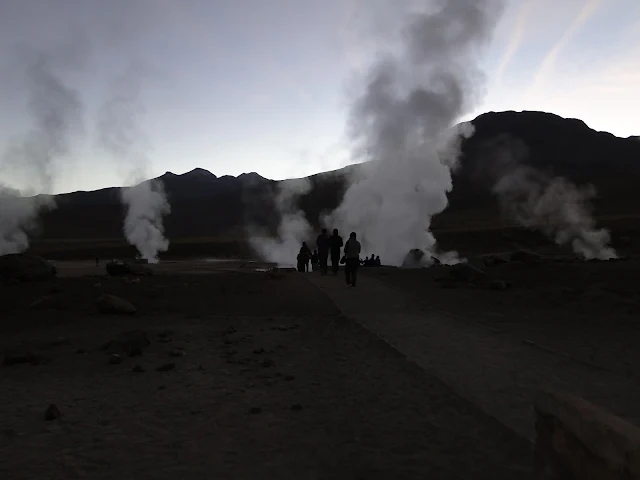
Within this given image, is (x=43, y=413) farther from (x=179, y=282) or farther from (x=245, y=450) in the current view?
(x=179, y=282)

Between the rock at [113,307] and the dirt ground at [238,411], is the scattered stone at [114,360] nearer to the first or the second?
the dirt ground at [238,411]

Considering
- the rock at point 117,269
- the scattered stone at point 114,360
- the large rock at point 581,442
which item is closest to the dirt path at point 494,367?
the large rock at point 581,442

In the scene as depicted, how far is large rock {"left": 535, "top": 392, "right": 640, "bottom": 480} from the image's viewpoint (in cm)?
310

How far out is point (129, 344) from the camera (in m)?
9.59

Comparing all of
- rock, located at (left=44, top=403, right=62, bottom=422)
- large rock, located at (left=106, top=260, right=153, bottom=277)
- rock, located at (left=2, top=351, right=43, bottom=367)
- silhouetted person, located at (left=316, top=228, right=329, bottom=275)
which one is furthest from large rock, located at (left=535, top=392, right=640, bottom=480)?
large rock, located at (left=106, top=260, right=153, bottom=277)

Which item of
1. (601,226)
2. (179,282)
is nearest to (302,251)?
(179,282)

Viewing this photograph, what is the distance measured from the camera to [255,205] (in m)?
153

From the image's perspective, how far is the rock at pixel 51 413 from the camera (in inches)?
239

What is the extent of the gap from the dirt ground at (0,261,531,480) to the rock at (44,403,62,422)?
48mm

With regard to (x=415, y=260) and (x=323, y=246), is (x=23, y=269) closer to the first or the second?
(x=323, y=246)

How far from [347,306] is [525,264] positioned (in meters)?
10.7

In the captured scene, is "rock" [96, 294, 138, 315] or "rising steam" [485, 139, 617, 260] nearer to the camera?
"rock" [96, 294, 138, 315]

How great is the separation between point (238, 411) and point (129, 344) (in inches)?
158

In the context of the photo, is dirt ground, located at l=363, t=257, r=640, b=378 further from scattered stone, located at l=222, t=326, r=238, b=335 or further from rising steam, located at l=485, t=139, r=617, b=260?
rising steam, located at l=485, t=139, r=617, b=260
